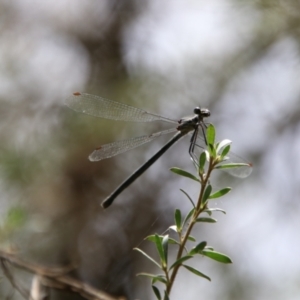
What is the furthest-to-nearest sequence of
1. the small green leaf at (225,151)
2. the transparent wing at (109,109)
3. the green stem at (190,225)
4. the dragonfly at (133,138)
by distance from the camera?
the transparent wing at (109,109) → the dragonfly at (133,138) → the small green leaf at (225,151) → the green stem at (190,225)

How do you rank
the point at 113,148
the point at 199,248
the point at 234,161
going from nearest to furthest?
the point at 199,248 < the point at 234,161 < the point at 113,148

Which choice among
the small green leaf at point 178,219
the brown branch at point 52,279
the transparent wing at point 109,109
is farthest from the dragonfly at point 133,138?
the small green leaf at point 178,219

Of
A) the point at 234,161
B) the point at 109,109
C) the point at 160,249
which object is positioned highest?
the point at 109,109

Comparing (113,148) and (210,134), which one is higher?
(113,148)

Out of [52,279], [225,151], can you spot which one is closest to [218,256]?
[225,151]

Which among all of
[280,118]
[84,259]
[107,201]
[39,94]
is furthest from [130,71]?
[107,201]

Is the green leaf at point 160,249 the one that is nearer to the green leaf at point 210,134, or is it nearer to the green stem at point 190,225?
the green stem at point 190,225

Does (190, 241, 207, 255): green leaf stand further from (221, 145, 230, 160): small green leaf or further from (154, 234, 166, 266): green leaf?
(221, 145, 230, 160): small green leaf

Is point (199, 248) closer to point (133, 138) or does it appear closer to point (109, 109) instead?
point (133, 138)
